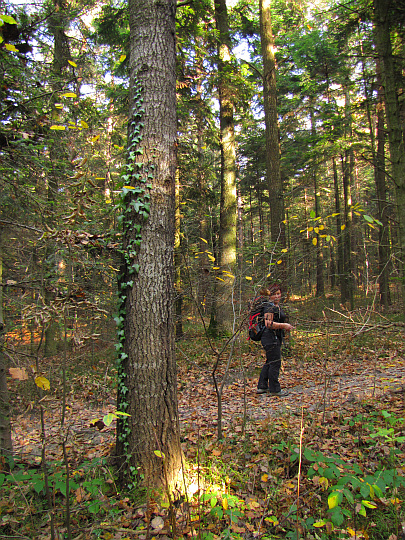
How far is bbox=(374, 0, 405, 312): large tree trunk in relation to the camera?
437 cm

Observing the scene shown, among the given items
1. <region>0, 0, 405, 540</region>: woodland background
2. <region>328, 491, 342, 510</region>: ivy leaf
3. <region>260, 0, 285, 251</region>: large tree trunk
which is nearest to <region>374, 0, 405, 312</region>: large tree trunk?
<region>0, 0, 405, 540</region>: woodland background

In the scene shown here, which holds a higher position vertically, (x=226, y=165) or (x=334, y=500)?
(x=226, y=165)

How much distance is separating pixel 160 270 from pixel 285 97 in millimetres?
20561

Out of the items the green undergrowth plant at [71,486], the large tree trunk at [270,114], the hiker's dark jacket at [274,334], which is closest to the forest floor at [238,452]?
the green undergrowth plant at [71,486]

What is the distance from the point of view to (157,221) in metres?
3.23

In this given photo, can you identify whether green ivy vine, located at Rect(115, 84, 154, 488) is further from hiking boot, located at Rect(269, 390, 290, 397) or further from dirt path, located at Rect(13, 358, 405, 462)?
hiking boot, located at Rect(269, 390, 290, 397)

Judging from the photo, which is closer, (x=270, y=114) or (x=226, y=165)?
(x=270, y=114)

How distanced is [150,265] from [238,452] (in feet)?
8.11

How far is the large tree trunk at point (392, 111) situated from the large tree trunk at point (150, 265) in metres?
3.20

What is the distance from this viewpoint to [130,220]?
320cm

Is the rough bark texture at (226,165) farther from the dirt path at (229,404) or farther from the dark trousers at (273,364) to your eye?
the dark trousers at (273,364)

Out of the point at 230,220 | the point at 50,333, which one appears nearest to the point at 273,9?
the point at 230,220

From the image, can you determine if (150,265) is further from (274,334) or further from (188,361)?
(274,334)

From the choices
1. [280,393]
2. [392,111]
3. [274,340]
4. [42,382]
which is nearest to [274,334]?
[274,340]
